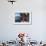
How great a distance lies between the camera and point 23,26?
17.4 ft

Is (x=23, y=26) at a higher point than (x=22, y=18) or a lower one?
lower

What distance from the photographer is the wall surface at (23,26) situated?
206 inches

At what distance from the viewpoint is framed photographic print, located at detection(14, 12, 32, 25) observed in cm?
527

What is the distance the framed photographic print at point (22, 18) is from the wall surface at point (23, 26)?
0.14 meters

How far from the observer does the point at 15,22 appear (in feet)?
17.2

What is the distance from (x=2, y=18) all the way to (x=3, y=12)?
239mm


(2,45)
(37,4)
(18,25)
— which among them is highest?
(37,4)

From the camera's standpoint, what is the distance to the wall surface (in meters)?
5.24

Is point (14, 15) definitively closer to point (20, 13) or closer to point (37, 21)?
point (20, 13)

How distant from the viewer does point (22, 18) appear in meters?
5.32

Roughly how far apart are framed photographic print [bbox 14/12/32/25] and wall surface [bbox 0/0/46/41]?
0.46ft

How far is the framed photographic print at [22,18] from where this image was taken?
17.3 feet

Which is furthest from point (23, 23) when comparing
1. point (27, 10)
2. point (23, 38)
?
point (23, 38)

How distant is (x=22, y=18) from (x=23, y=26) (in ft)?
1.05
